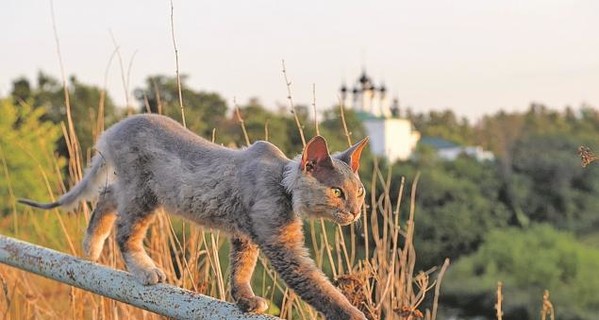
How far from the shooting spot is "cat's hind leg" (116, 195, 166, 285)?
1.82 meters

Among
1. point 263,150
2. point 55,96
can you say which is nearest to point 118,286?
point 263,150

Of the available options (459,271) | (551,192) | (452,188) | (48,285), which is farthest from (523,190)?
(48,285)

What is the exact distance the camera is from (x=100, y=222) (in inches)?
84.9

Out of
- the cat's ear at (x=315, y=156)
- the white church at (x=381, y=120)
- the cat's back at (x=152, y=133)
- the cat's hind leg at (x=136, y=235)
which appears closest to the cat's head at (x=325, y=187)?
the cat's ear at (x=315, y=156)

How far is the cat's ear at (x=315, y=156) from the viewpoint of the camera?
4.75 feet

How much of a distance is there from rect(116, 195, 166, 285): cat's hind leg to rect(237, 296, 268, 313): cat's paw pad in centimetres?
26

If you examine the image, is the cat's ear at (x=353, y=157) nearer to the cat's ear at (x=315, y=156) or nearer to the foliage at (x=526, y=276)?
the cat's ear at (x=315, y=156)

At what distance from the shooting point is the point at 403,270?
225cm

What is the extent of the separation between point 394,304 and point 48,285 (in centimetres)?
392

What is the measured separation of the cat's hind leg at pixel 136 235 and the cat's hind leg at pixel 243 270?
20 cm

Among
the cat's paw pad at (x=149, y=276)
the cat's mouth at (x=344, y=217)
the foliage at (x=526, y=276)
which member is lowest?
the foliage at (x=526, y=276)

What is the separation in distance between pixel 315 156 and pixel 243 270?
363 mm

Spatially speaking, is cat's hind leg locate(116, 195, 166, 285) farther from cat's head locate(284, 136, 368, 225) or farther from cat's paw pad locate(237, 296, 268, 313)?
cat's head locate(284, 136, 368, 225)

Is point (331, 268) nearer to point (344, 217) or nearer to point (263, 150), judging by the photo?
point (263, 150)
